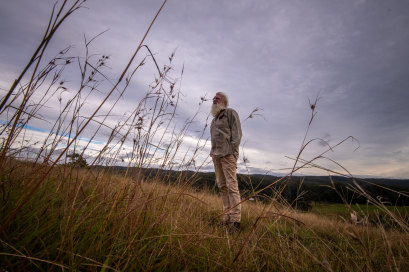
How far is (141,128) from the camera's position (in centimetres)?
162

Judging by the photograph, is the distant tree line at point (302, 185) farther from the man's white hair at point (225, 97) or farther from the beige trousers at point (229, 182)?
the man's white hair at point (225, 97)

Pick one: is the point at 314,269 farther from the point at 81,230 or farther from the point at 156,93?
the point at 156,93

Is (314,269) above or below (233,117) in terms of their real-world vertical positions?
below

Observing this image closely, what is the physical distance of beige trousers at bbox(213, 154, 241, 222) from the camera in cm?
330

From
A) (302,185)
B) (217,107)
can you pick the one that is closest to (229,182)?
(302,185)

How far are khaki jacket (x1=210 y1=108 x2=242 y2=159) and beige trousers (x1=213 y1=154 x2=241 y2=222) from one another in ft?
0.43

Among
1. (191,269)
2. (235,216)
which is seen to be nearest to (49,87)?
(191,269)

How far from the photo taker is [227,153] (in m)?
3.40

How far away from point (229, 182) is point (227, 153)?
1.76 feet

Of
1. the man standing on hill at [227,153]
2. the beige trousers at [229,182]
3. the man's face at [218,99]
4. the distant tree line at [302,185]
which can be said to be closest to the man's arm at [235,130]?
the man standing on hill at [227,153]

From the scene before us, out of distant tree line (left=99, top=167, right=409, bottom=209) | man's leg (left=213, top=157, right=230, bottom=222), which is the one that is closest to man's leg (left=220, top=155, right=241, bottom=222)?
man's leg (left=213, top=157, right=230, bottom=222)

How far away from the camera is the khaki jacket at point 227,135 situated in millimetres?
3469

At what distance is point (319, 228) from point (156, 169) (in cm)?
448

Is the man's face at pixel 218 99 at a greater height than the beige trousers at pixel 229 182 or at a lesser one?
greater
